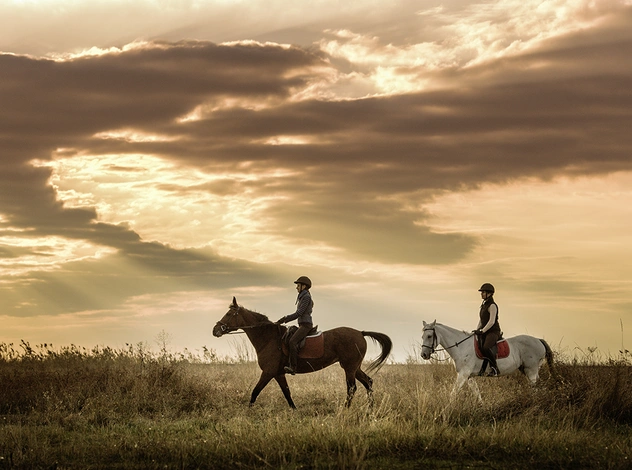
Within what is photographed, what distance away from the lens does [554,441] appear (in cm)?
1092

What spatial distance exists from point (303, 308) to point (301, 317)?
0.33 metres

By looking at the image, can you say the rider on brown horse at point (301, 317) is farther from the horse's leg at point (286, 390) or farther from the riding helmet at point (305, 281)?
the horse's leg at point (286, 390)

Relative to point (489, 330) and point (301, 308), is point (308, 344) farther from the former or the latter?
point (489, 330)

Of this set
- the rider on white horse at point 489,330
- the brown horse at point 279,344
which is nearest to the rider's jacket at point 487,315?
the rider on white horse at point 489,330

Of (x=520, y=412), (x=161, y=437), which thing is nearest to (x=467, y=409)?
(x=520, y=412)

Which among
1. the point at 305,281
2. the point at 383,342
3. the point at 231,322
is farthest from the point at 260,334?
the point at 383,342

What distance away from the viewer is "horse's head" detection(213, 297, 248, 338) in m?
16.7

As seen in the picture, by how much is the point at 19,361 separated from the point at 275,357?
1064 centimetres

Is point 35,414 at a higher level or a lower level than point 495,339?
lower

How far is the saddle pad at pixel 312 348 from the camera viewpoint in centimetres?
1655

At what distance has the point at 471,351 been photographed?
17141mm

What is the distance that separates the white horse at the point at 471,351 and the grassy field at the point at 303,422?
1.42 ft

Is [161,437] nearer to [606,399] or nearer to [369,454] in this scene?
[369,454]

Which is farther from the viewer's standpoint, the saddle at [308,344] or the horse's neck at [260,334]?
the horse's neck at [260,334]
